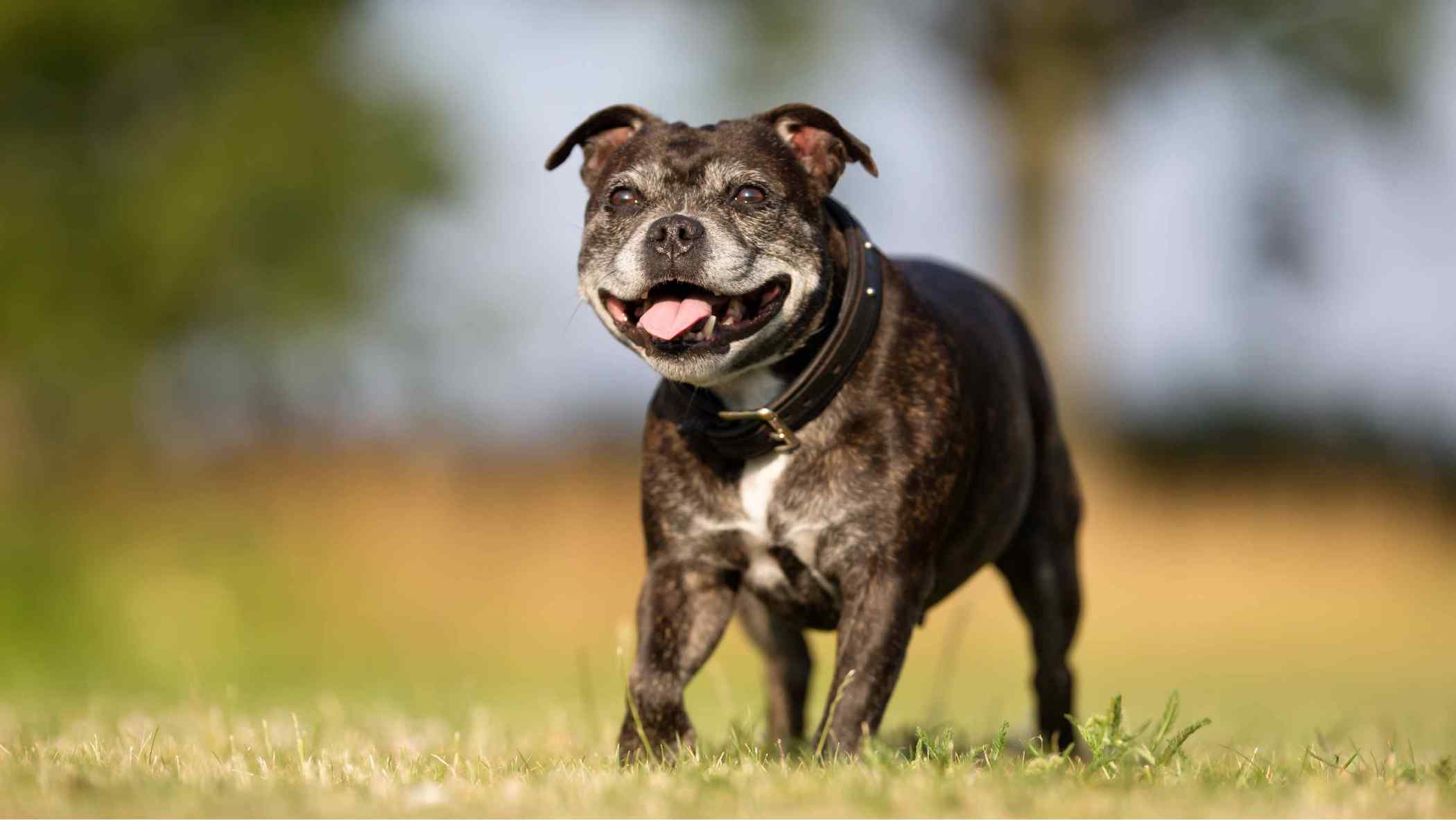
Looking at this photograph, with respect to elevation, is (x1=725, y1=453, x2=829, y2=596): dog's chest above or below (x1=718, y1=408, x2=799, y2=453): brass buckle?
below

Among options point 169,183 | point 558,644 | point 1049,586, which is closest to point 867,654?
point 1049,586

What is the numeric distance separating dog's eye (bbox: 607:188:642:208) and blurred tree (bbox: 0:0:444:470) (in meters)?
14.8

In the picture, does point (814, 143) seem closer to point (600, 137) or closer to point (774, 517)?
point (600, 137)

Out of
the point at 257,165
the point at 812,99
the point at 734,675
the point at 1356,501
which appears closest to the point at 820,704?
the point at 734,675

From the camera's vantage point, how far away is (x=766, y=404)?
4.80 metres

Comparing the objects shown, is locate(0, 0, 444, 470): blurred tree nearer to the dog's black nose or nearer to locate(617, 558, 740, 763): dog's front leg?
locate(617, 558, 740, 763): dog's front leg

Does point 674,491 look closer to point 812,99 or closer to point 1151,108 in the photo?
point 812,99

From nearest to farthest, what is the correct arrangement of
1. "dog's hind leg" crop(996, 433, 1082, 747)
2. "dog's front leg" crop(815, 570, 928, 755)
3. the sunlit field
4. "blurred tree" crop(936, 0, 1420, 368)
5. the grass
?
the grass, the sunlit field, "dog's front leg" crop(815, 570, 928, 755), "dog's hind leg" crop(996, 433, 1082, 747), "blurred tree" crop(936, 0, 1420, 368)

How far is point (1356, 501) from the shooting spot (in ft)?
58.9

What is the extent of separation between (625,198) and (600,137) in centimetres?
46

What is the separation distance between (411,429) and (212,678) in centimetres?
518

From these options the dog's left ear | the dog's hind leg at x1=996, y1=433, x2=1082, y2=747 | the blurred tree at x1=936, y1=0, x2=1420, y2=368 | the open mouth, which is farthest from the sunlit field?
the blurred tree at x1=936, y1=0, x2=1420, y2=368

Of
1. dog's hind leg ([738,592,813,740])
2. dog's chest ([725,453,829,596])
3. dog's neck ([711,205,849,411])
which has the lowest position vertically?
dog's hind leg ([738,592,813,740])

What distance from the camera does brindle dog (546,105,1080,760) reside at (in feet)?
15.2
